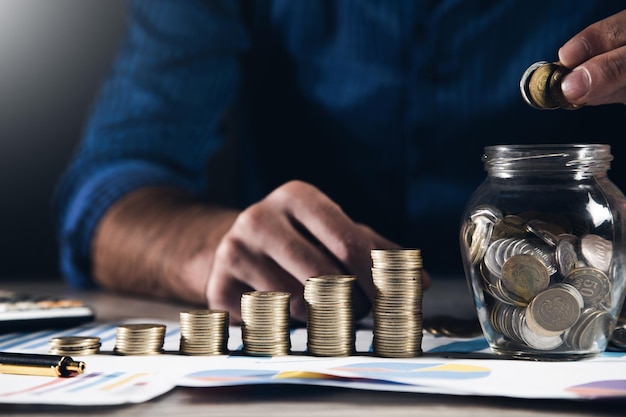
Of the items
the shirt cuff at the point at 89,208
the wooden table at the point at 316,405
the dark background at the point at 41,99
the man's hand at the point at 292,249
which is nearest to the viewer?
the wooden table at the point at 316,405

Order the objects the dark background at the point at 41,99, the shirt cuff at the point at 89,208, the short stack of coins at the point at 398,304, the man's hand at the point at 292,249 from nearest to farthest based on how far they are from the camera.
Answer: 1. the short stack of coins at the point at 398,304
2. the man's hand at the point at 292,249
3. the shirt cuff at the point at 89,208
4. the dark background at the point at 41,99

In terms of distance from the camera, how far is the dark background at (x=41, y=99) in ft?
10.2

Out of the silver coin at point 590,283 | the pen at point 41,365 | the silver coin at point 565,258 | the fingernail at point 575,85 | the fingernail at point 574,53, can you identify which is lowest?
the pen at point 41,365

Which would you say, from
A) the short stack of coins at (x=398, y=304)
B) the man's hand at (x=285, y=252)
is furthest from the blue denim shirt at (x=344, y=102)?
the short stack of coins at (x=398, y=304)

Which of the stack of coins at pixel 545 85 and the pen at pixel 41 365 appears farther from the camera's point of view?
the stack of coins at pixel 545 85

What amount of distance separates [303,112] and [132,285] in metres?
0.78

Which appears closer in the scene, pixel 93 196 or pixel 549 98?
pixel 549 98

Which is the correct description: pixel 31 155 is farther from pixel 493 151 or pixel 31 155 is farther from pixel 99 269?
pixel 493 151

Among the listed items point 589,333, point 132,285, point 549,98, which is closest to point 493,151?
point 549,98

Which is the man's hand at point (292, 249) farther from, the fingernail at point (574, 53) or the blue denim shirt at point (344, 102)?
the blue denim shirt at point (344, 102)

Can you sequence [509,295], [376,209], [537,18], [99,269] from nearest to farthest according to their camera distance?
[509,295]
[99,269]
[537,18]
[376,209]

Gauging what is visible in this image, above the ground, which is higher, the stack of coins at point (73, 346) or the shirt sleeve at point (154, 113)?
the shirt sleeve at point (154, 113)

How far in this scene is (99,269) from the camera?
6.19 ft

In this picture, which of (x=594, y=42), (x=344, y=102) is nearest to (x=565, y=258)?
(x=594, y=42)
